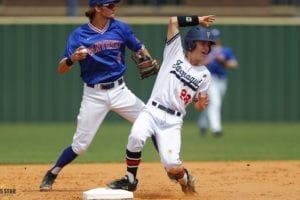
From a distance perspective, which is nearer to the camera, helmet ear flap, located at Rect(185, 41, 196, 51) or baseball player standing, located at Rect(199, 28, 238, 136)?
helmet ear flap, located at Rect(185, 41, 196, 51)

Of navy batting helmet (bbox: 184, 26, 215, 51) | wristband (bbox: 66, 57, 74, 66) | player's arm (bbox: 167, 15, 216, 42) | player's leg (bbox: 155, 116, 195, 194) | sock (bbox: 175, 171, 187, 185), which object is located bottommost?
sock (bbox: 175, 171, 187, 185)

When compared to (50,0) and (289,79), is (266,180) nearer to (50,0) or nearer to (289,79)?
Answer: (289,79)

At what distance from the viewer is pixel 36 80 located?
→ 730 inches

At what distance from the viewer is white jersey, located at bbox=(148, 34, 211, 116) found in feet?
24.9

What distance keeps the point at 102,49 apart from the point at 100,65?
158 millimetres

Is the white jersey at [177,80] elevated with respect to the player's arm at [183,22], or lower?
lower

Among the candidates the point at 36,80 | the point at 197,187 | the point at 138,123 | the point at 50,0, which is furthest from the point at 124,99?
the point at 50,0

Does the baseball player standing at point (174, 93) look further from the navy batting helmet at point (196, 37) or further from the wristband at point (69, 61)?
the wristband at point (69, 61)

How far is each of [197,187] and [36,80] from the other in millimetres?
10384

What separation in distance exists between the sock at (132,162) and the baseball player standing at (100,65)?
60cm

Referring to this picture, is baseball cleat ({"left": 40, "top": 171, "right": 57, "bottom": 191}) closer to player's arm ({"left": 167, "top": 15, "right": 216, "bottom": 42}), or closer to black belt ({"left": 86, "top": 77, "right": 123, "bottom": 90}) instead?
black belt ({"left": 86, "top": 77, "right": 123, "bottom": 90})

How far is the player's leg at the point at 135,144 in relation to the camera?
754 centimetres

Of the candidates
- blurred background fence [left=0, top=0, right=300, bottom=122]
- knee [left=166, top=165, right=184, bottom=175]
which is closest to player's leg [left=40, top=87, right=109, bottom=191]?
knee [left=166, top=165, right=184, bottom=175]

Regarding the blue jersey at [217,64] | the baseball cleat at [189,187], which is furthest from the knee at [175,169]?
the blue jersey at [217,64]
